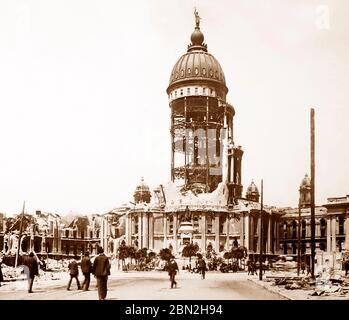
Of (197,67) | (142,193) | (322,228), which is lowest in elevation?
(322,228)

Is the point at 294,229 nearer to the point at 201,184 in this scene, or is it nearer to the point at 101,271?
the point at 201,184

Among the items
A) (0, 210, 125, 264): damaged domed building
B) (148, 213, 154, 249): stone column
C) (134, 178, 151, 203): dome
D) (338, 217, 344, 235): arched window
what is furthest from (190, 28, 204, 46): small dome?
(338, 217, 344, 235): arched window

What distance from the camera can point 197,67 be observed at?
87688 mm

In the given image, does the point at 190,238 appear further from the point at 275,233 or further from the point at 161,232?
the point at 275,233

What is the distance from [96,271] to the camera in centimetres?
2050

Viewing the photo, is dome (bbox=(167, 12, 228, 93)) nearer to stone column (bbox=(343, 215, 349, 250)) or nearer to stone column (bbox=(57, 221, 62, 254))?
stone column (bbox=(343, 215, 349, 250))

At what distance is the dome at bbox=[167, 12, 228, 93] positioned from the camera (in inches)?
3430

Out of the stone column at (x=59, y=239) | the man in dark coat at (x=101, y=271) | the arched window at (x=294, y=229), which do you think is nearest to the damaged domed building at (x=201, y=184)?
the arched window at (x=294, y=229)

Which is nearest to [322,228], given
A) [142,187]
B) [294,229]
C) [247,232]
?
[294,229]

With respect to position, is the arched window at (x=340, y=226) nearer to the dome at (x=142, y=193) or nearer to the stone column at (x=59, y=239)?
the dome at (x=142, y=193)

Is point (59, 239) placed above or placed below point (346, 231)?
below

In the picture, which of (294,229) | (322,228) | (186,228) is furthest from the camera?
(294,229)

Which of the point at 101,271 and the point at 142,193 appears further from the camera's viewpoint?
the point at 142,193
